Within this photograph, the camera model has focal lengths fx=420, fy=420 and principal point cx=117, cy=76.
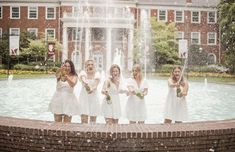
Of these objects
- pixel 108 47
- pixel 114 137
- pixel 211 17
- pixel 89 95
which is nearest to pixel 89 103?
pixel 89 95

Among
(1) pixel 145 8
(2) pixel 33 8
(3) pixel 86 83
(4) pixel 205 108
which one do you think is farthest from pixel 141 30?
(3) pixel 86 83

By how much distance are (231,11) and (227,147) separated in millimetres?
40760

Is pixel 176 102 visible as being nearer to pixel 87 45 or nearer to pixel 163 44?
pixel 163 44

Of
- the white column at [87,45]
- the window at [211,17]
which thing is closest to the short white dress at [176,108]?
the white column at [87,45]

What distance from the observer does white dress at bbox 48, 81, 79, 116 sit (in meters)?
8.48

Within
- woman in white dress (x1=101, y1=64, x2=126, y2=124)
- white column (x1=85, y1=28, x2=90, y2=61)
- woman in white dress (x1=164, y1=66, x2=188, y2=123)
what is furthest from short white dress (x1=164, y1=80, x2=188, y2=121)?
white column (x1=85, y1=28, x2=90, y2=61)

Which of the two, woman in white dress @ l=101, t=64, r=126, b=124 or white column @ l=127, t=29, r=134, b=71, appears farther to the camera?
white column @ l=127, t=29, r=134, b=71

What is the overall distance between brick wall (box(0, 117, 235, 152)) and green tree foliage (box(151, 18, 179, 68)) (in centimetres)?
4273

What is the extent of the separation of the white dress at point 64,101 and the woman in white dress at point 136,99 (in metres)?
1.12

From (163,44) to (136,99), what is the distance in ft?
135

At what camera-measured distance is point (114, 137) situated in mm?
6480

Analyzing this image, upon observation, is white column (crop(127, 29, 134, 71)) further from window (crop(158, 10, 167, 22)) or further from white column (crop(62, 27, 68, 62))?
white column (crop(62, 27, 68, 62))

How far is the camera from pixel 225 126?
709 cm

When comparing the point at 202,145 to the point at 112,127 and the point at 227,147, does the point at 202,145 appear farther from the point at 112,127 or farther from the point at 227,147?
the point at 112,127
